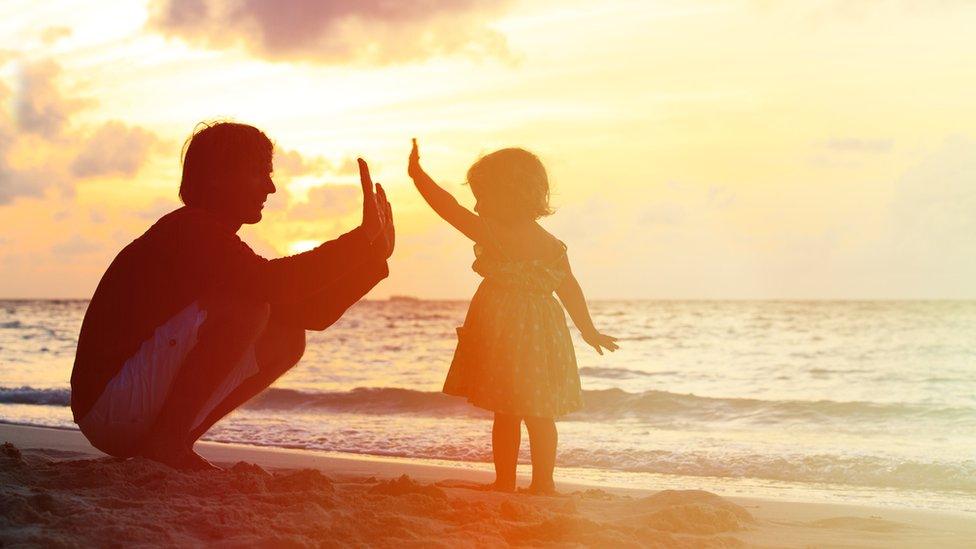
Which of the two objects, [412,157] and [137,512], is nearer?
[137,512]

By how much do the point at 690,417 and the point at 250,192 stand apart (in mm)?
7716

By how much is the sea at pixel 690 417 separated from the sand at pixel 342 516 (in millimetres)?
1907

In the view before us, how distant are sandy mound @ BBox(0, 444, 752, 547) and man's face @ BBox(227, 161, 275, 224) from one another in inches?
38.6

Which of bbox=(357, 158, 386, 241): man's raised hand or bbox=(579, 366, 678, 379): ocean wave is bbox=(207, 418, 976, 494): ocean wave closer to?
bbox=(357, 158, 386, 241): man's raised hand

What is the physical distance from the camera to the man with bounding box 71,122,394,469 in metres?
3.35

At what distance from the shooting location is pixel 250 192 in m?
3.57

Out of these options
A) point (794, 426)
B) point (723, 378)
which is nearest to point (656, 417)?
point (794, 426)

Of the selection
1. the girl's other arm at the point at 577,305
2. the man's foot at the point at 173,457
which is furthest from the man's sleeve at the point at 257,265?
the girl's other arm at the point at 577,305

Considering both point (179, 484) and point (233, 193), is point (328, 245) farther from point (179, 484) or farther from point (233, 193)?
point (179, 484)

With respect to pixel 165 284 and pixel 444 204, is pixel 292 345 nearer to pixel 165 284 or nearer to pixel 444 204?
pixel 165 284

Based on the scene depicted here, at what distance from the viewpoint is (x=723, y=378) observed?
15.2m

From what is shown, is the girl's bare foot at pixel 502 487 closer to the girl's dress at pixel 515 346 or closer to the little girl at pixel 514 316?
the little girl at pixel 514 316

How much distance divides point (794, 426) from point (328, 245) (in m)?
7.73

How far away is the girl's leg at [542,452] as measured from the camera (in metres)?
4.48
